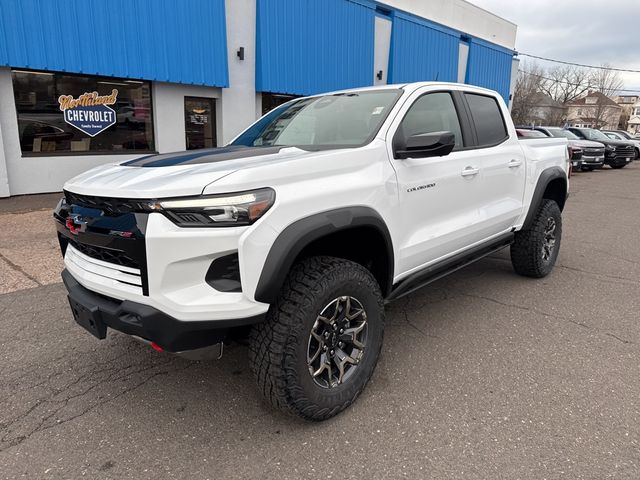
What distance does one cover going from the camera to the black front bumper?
6.98ft

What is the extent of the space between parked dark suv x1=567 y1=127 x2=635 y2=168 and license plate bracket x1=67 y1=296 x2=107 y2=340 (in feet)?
72.4

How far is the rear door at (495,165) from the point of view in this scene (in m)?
3.85

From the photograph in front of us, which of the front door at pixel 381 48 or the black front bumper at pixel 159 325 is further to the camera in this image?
the front door at pixel 381 48

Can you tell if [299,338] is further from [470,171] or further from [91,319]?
[470,171]

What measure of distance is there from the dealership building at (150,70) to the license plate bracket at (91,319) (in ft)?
25.7

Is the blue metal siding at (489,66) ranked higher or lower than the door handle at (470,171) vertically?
higher

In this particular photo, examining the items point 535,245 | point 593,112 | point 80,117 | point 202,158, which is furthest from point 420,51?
point 593,112

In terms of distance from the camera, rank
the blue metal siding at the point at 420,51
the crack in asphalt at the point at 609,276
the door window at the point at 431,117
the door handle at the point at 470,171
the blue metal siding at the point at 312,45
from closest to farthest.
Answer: the door window at the point at 431,117
the door handle at the point at 470,171
the crack in asphalt at the point at 609,276
the blue metal siding at the point at 312,45
the blue metal siding at the point at 420,51

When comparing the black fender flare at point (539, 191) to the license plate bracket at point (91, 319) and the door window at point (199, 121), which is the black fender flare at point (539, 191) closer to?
the license plate bracket at point (91, 319)

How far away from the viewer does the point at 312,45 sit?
13.0 meters

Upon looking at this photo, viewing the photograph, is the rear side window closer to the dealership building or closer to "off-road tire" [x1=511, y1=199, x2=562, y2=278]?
"off-road tire" [x1=511, y1=199, x2=562, y2=278]

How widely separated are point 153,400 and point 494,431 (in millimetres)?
1937

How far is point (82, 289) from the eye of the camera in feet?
8.57

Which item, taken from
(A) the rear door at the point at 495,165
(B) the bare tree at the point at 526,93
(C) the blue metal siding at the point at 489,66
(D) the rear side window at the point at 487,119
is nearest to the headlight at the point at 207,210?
(A) the rear door at the point at 495,165
